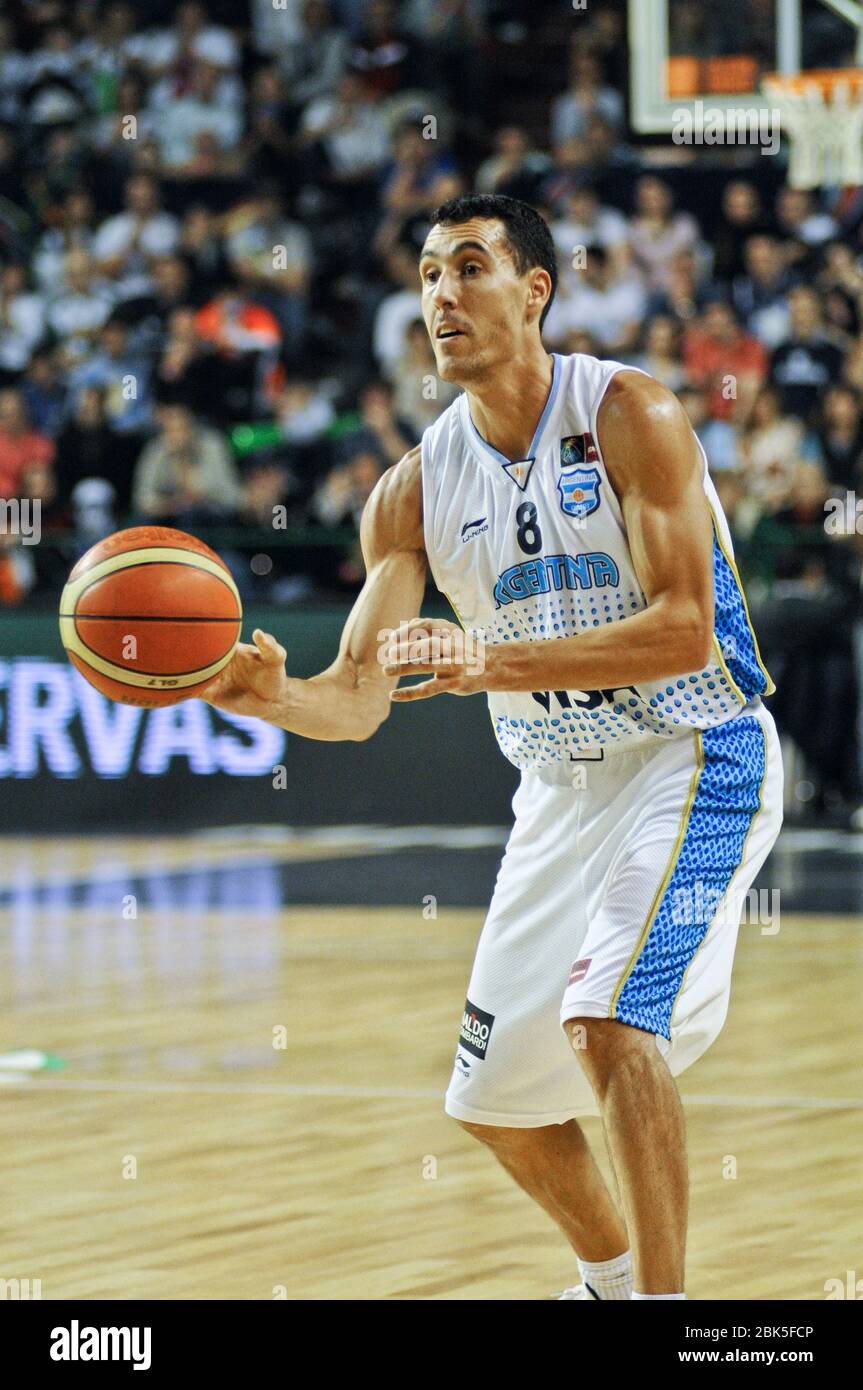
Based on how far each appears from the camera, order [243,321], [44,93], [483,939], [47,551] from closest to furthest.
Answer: [483,939] → [47,551] → [243,321] → [44,93]

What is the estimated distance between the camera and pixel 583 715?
14.2 feet

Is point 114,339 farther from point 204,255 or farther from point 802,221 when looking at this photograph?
point 802,221

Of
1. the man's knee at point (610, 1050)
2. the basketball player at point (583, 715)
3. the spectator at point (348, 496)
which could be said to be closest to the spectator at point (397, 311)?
the spectator at point (348, 496)

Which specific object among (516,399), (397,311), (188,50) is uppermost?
(188,50)

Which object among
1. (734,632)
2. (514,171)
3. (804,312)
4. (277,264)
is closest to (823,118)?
(804,312)

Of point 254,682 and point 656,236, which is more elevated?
point 656,236

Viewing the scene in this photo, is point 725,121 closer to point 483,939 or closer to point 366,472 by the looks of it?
point 366,472

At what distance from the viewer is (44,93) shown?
58.4 ft

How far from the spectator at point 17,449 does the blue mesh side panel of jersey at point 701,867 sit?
10999 mm

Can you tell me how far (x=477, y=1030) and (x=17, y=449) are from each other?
1132 cm

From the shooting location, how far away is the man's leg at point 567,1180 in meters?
4.44

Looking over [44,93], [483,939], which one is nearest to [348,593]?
[44,93]

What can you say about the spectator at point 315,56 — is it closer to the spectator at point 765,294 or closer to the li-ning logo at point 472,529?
the spectator at point 765,294

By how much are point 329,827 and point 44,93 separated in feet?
26.3
